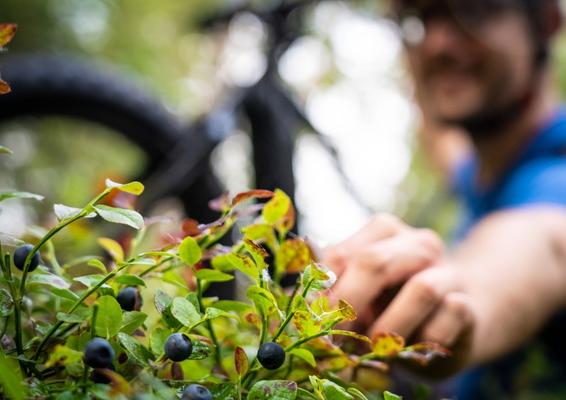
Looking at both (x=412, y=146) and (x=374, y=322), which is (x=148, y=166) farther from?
(x=412, y=146)

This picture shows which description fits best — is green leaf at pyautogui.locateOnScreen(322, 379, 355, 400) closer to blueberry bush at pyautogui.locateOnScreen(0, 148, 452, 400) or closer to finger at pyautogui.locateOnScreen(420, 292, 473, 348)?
blueberry bush at pyautogui.locateOnScreen(0, 148, 452, 400)

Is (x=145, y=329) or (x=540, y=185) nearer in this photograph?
(x=145, y=329)

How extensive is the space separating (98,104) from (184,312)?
1027 millimetres

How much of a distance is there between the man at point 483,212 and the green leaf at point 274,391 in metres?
0.23

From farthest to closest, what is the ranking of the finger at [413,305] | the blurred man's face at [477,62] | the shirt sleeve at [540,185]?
the blurred man's face at [477,62] → the shirt sleeve at [540,185] → the finger at [413,305]

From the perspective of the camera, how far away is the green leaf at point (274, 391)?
0.75 feet

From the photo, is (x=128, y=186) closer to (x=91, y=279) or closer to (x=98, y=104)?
(x=91, y=279)

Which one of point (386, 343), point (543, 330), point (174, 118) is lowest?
point (543, 330)

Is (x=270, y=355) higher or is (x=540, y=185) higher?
(x=270, y=355)

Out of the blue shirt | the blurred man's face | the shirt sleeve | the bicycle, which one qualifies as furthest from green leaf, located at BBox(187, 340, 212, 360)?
the blurred man's face

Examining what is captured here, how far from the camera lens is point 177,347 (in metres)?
0.23

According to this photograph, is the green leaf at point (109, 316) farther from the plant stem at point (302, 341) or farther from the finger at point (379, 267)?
the finger at point (379, 267)

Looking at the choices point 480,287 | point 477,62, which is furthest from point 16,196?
point 477,62

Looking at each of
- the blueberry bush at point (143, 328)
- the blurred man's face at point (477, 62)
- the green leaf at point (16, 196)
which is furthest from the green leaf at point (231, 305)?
the blurred man's face at point (477, 62)
